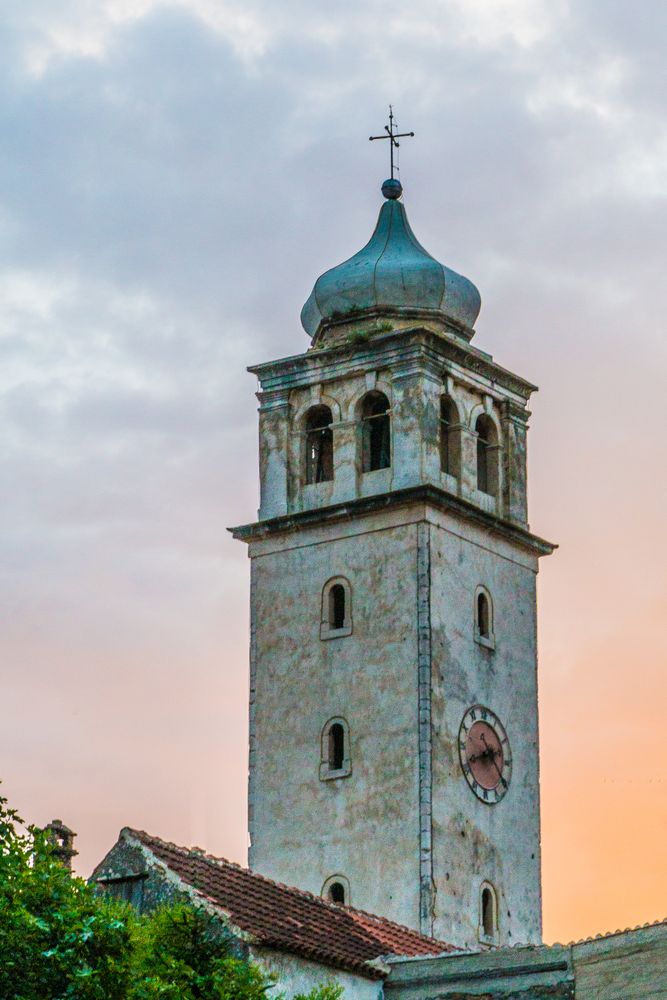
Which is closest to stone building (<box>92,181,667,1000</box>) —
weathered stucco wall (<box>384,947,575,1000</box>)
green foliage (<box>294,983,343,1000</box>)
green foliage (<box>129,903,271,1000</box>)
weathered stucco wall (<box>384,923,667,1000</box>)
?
weathered stucco wall (<box>384,947,575,1000</box>)

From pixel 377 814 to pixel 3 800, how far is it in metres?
17.3

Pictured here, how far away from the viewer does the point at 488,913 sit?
51656 millimetres

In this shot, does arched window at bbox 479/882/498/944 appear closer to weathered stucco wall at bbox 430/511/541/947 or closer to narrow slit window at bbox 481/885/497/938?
narrow slit window at bbox 481/885/497/938

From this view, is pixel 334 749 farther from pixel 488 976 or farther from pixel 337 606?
pixel 488 976

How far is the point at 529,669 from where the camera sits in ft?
180

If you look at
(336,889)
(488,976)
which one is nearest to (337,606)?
(336,889)

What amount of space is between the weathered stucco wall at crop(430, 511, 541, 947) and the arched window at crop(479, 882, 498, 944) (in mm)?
165

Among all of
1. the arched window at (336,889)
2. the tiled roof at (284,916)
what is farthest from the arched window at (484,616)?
the tiled roof at (284,916)

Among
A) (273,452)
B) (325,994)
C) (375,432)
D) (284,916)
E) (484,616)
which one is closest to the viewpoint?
(325,994)

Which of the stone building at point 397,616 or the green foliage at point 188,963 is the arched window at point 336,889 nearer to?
the stone building at point 397,616

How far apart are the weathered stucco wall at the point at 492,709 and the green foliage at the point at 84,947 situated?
590 inches

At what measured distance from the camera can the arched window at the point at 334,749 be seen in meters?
52.1

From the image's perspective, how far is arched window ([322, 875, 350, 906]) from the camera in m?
50.9

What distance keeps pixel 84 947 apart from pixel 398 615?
1958 cm
